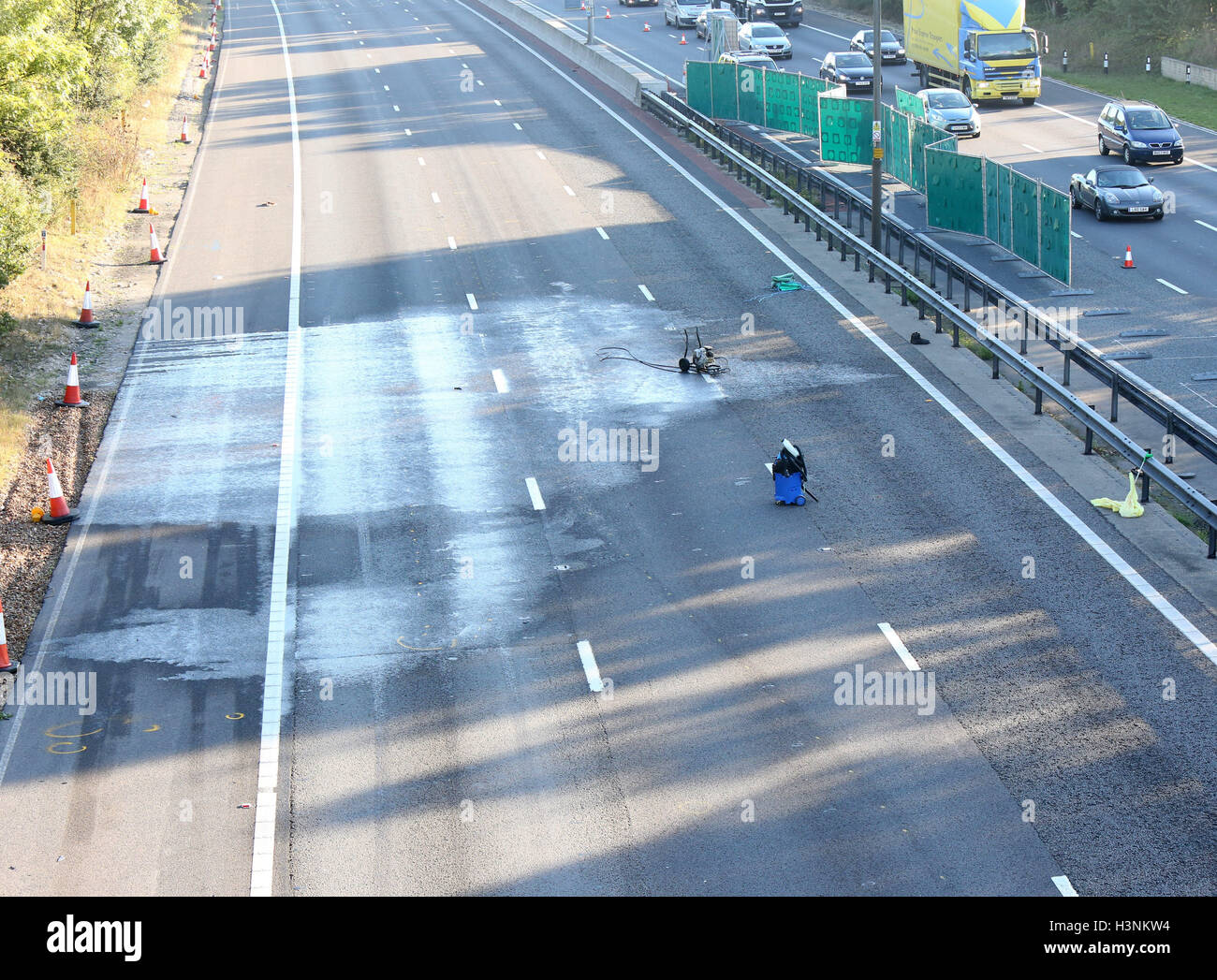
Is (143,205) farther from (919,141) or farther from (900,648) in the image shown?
(900,648)

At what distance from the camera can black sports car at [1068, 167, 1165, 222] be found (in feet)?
114

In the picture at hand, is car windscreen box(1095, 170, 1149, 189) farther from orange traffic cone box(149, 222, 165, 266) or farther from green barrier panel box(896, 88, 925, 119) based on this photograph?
orange traffic cone box(149, 222, 165, 266)

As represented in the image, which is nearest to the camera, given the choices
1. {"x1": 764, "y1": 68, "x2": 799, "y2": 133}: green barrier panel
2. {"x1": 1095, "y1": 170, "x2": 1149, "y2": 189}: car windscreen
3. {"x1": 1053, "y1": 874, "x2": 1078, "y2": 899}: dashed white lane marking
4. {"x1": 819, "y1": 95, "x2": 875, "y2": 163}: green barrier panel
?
{"x1": 1053, "y1": 874, "x2": 1078, "y2": 899}: dashed white lane marking

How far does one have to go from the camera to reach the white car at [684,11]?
7112 centimetres

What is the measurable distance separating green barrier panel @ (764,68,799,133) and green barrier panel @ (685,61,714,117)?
249 centimetres

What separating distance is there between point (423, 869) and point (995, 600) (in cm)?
726

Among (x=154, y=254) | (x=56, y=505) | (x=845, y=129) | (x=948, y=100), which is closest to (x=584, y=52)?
(x=948, y=100)

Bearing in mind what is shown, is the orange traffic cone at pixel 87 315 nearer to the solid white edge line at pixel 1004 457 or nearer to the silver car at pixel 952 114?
the solid white edge line at pixel 1004 457

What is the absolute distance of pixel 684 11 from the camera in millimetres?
71375

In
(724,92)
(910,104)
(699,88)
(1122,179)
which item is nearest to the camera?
(1122,179)

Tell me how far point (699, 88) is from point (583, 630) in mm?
35639

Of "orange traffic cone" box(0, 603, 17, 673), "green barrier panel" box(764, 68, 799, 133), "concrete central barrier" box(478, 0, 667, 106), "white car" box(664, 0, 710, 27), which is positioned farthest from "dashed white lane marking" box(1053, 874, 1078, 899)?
"white car" box(664, 0, 710, 27)

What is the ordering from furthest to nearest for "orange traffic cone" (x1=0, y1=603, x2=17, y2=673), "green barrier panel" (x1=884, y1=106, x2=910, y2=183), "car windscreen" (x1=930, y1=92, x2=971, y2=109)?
"car windscreen" (x1=930, y1=92, x2=971, y2=109)
"green barrier panel" (x1=884, y1=106, x2=910, y2=183)
"orange traffic cone" (x1=0, y1=603, x2=17, y2=673)
